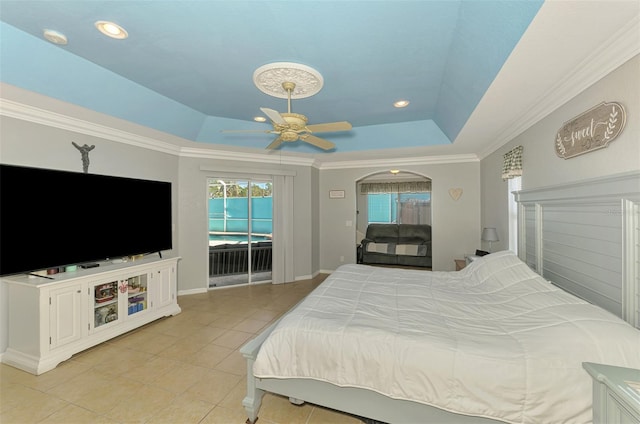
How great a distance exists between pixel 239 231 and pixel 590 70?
487cm

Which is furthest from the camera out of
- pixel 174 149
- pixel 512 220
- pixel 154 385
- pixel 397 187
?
pixel 397 187

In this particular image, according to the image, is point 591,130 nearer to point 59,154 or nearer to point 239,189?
point 239,189

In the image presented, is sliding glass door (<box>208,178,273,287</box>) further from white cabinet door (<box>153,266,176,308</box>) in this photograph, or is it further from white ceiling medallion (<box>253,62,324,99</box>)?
white ceiling medallion (<box>253,62,324,99</box>)

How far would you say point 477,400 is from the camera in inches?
54.0

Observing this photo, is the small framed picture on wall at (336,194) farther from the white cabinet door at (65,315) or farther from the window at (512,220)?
the white cabinet door at (65,315)

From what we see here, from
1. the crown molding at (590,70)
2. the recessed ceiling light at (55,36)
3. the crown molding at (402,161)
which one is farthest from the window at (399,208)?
the recessed ceiling light at (55,36)

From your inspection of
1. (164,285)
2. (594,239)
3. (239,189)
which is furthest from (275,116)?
(239,189)

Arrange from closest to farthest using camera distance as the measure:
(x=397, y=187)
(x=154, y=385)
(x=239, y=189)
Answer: (x=154, y=385), (x=239, y=189), (x=397, y=187)

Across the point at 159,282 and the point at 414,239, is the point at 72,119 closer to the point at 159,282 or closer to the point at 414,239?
the point at 159,282

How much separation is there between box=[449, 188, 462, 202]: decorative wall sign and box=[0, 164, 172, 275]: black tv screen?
16.5 ft

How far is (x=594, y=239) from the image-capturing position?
184 cm

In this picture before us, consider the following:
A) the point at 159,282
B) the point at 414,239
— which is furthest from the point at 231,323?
the point at 414,239

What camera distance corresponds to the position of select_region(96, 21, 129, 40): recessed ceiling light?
1841 mm

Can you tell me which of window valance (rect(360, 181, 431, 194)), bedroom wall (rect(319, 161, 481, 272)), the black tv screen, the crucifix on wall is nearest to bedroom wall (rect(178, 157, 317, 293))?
the black tv screen
